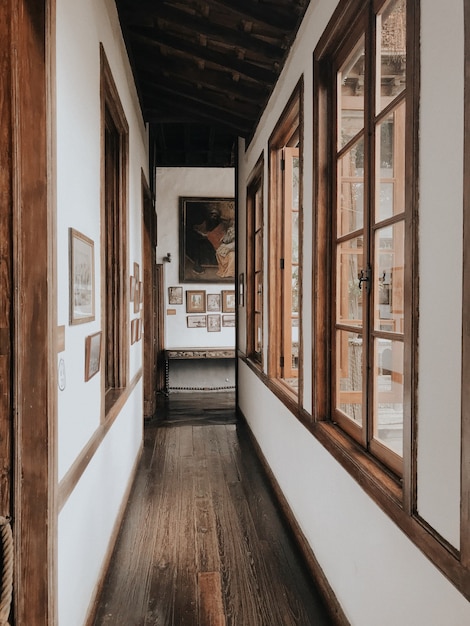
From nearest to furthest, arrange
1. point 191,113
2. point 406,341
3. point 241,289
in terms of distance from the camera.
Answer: point 406,341 < point 191,113 < point 241,289

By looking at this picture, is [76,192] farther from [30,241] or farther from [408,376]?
[408,376]

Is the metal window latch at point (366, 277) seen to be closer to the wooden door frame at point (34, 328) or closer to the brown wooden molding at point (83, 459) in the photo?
the wooden door frame at point (34, 328)

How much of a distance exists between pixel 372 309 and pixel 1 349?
4.18 ft

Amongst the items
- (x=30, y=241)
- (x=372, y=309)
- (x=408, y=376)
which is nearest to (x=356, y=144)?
(x=372, y=309)

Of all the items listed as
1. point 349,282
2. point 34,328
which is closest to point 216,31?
point 349,282

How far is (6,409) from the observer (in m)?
1.28

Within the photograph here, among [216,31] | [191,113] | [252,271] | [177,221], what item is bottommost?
[252,271]

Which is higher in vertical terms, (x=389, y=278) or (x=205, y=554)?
(x=389, y=278)

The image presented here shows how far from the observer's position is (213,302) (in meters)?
7.83

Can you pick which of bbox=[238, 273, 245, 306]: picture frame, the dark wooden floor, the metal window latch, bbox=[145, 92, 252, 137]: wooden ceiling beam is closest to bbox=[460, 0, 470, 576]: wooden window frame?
the metal window latch

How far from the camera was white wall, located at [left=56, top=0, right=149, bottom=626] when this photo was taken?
1.68 m

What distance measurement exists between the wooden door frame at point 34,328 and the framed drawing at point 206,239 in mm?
6277

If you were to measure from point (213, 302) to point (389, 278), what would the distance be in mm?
6187

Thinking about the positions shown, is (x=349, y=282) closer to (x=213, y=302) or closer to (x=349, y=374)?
(x=349, y=374)
